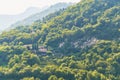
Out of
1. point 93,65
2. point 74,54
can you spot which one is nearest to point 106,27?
point 74,54

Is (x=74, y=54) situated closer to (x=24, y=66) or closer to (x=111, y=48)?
(x=111, y=48)

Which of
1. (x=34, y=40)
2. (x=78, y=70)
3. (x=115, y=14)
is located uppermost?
(x=115, y=14)

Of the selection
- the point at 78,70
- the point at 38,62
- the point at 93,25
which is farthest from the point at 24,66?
the point at 93,25

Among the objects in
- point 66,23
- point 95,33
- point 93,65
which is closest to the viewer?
point 93,65

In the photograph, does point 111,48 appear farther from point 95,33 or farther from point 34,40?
point 34,40

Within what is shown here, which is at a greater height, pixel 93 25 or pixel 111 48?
pixel 93 25

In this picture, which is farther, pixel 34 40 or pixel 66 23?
pixel 66 23

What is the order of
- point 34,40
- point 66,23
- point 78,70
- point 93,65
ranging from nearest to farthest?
point 78,70 → point 93,65 → point 34,40 → point 66,23
